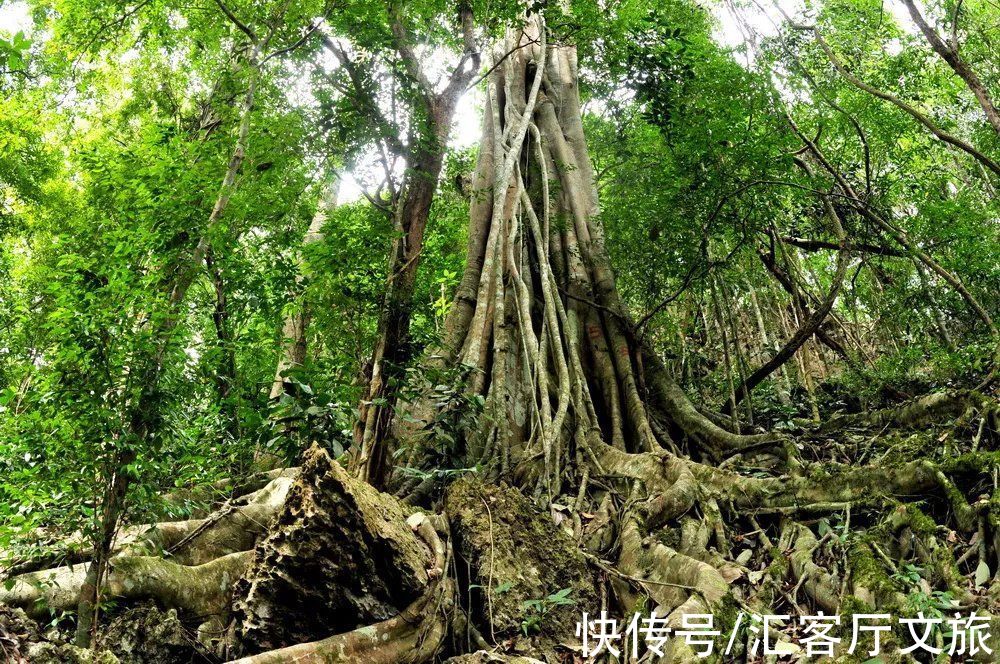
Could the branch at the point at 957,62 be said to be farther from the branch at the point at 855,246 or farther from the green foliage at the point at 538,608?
the green foliage at the point at 538,608

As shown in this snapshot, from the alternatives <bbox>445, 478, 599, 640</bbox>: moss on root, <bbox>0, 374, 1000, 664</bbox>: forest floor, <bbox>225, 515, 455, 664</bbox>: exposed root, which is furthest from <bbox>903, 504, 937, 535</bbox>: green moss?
<bbox>225, 515, 455, 664</bbox>: exposed root

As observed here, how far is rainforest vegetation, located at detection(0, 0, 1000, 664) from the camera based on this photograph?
298 centimetres

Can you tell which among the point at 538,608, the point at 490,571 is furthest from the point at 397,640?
the point at 538,608

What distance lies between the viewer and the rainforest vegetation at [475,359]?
2.98 meters

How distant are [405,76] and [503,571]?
4.19 metres

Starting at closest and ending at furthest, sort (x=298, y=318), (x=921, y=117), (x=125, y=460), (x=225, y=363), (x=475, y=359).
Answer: (x=125, y=460), (x=225, y=363), (x=921, y=117), (x=475, y=359), (x=298, y=318)

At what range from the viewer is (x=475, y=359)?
5320 millimetres

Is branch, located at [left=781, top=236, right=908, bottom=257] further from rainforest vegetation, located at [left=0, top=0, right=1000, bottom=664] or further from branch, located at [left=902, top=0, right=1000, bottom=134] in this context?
branch, located at [left=902, top=0, right=1000, bottom=134]

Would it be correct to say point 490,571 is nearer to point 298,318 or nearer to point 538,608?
point 538,608

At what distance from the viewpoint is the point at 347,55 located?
5949 millimetres

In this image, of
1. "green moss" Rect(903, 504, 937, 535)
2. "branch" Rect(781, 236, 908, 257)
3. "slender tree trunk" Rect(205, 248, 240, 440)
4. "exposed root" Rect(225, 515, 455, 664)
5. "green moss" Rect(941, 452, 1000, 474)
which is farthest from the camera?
"branch" Rect(781, 236, 908, 257)

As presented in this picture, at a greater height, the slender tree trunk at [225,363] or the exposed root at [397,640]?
the slender tree trunk at [225,363]

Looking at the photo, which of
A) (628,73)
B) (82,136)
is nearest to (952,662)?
(628,73)

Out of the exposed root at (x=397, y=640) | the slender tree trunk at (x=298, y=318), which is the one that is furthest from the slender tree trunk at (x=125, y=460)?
the exposed root at (x=397, y=640)
